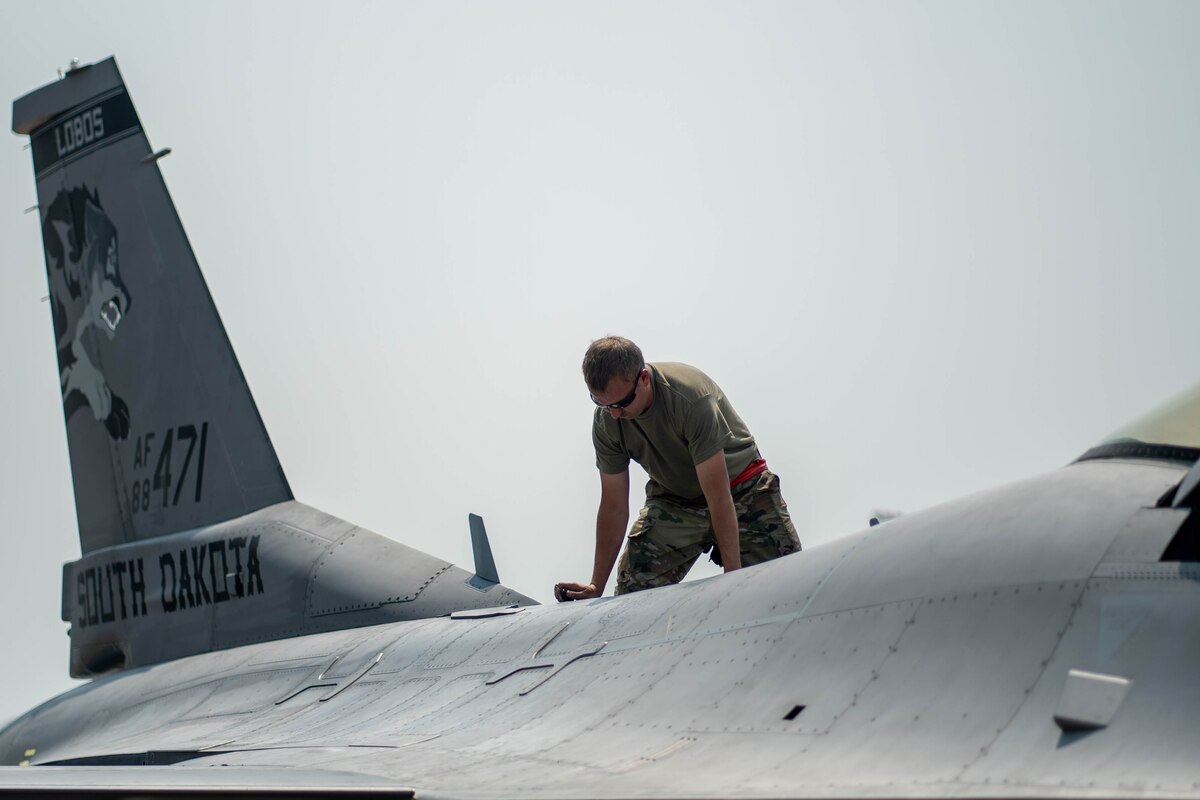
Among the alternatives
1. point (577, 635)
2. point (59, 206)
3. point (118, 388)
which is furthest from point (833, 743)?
point (59, 206)

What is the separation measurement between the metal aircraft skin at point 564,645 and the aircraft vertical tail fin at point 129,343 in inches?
1.0

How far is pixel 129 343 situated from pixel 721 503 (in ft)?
17.5

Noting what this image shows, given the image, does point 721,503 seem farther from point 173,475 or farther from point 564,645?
point 173,475

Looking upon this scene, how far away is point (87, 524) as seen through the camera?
8.90 m

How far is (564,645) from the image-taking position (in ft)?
16.3

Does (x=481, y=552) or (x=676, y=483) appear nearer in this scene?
(x=676, y=483)

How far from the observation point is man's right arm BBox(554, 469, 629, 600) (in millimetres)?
5977

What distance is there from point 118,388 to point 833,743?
697cm

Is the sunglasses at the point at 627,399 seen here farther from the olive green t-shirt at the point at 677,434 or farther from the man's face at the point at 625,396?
the olive green t-shirt at the point at 677,434

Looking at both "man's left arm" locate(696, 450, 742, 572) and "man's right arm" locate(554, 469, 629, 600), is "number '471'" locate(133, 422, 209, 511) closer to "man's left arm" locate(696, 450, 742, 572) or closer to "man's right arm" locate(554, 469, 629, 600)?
"man's right arm" locate(554, 469, 629, 600)

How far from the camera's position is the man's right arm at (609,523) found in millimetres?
5977

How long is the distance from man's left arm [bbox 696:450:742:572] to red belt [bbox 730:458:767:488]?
22.6 inches

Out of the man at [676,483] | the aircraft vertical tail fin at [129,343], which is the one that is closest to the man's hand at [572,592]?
the man at [676,483]

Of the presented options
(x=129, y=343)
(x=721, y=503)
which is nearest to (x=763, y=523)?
(x=721, y=503)
